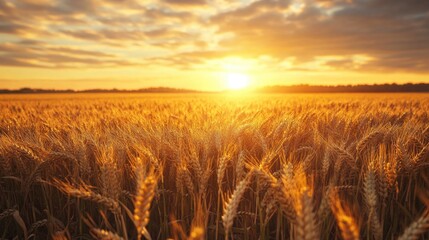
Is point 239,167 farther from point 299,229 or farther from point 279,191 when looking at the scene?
point 299,229

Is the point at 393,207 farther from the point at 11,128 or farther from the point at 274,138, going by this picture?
the point at 11,128

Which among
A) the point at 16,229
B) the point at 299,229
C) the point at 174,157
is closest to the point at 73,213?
the point at 16,229

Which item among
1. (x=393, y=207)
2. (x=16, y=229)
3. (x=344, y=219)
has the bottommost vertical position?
(x=16, y=229)

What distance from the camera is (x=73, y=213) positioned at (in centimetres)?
225

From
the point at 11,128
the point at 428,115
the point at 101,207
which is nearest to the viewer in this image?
the point at 101,207

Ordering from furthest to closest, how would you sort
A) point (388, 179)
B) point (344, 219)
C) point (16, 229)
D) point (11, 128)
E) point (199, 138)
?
1. point (11, 128)
2. point (199, 138)
3. point (16, 229)
4. point (388, 179)
5. point (344, 219)

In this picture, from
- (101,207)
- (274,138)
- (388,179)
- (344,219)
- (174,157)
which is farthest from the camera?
(274,138)

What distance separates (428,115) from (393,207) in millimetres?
5105

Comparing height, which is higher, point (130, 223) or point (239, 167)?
point (239, 167)

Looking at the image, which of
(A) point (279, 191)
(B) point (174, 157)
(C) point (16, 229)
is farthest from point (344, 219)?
(C) point (16, 229)

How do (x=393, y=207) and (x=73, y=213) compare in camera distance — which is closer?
(x=393, y=207)

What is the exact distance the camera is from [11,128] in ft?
14.7

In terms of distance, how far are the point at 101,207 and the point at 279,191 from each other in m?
1.22

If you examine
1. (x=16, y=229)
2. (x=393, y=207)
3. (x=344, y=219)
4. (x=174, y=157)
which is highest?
(x=344, y=219)
